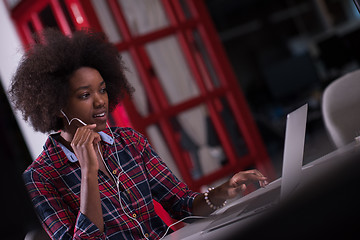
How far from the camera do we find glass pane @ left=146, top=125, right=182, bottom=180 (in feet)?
8.84

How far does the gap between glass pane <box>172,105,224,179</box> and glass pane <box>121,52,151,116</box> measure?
0.21 metres

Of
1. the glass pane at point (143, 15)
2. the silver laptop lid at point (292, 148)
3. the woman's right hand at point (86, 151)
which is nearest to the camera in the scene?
the silver laptop lid at point (292, 148)

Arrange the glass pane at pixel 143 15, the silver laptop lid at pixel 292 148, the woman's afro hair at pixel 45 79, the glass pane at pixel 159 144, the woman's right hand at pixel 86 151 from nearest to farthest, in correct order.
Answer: the silver laptop lid at pixel 292 148 < the woman's right hand at pixel 86 151 < the woman's afro hair at pixel 45 79 < the glass pane at pixel 159 144 < the glass pane at pixel 143 15

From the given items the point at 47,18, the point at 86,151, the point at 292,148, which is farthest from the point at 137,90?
the point at 292,148

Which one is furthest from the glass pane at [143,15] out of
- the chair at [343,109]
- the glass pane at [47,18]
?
the chair at [343,109]

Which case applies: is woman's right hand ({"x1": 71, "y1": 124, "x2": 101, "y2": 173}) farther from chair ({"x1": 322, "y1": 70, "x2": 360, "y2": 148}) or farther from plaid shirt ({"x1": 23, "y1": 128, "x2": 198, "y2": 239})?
chair ({"x1": 322, "y1": 70, "x2": 360, "y2": 148})

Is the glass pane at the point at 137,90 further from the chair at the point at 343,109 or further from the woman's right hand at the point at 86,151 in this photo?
the woman's right hand at the point at 86,151

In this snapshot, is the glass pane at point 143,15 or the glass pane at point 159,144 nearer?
the glass pane at point 159,144

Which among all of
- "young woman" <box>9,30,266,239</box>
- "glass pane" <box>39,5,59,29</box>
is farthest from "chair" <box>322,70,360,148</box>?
"glass pane" <box>39,5,59,29</box>

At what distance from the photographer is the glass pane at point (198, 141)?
2.91 metres

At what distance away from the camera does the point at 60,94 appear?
161cm

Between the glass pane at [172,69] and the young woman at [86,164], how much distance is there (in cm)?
110

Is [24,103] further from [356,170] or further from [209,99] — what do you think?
[209,99]

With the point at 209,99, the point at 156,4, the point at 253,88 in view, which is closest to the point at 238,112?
the point at 209,99
